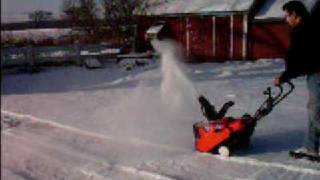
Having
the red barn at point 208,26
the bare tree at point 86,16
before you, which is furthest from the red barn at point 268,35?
the bare tree at point 86,16

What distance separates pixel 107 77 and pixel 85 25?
12866 mm

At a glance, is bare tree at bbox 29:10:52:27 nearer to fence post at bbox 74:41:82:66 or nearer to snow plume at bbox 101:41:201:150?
fence post at bbox 74:41:82:66

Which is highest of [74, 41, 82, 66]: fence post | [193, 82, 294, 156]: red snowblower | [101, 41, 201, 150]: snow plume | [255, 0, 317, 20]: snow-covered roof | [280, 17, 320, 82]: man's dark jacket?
[280, 17, 320, 82]: man's dark jacket

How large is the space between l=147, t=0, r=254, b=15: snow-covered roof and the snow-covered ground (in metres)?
7.22

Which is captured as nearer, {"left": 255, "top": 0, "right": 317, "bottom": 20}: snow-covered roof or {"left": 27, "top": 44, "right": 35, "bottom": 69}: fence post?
{"left": 27, "top": 44, "right": 35, "bottom": 69}: fence post

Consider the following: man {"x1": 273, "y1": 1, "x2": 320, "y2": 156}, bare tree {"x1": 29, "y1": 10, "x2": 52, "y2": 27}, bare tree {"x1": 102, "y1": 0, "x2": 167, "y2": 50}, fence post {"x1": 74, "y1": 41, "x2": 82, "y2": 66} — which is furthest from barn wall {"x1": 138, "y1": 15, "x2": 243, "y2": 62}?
bare tree {"x1": 29, "y1": 10, "x2": 52, "y2": 27}

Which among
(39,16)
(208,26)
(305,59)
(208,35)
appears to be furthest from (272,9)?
(39,16)

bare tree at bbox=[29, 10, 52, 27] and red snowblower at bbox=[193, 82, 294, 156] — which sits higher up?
red snowblower at bbox=[193, 82, 294, 156]

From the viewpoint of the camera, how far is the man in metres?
6.07

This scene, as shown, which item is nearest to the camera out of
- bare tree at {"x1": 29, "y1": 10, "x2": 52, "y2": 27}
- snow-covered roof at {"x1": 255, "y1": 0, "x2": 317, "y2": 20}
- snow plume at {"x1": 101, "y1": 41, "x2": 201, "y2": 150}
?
snow plume at {"x1": 101, "y1": 41, "x2": 201, "y2": 150}

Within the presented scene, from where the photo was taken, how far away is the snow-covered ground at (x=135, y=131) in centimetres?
626

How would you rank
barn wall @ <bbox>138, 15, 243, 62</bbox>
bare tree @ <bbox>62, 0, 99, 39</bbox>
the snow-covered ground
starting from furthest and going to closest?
bare tree @ <bbox>62, 0, 99, 39</bbox> < barn wall @ <bbox>138, 15, 243, 62</bbox> < the snow-covered ground

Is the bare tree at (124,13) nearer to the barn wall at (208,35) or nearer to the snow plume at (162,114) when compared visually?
the barn wall at (208,35)

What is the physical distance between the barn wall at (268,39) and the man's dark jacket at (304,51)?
16.1 meters
